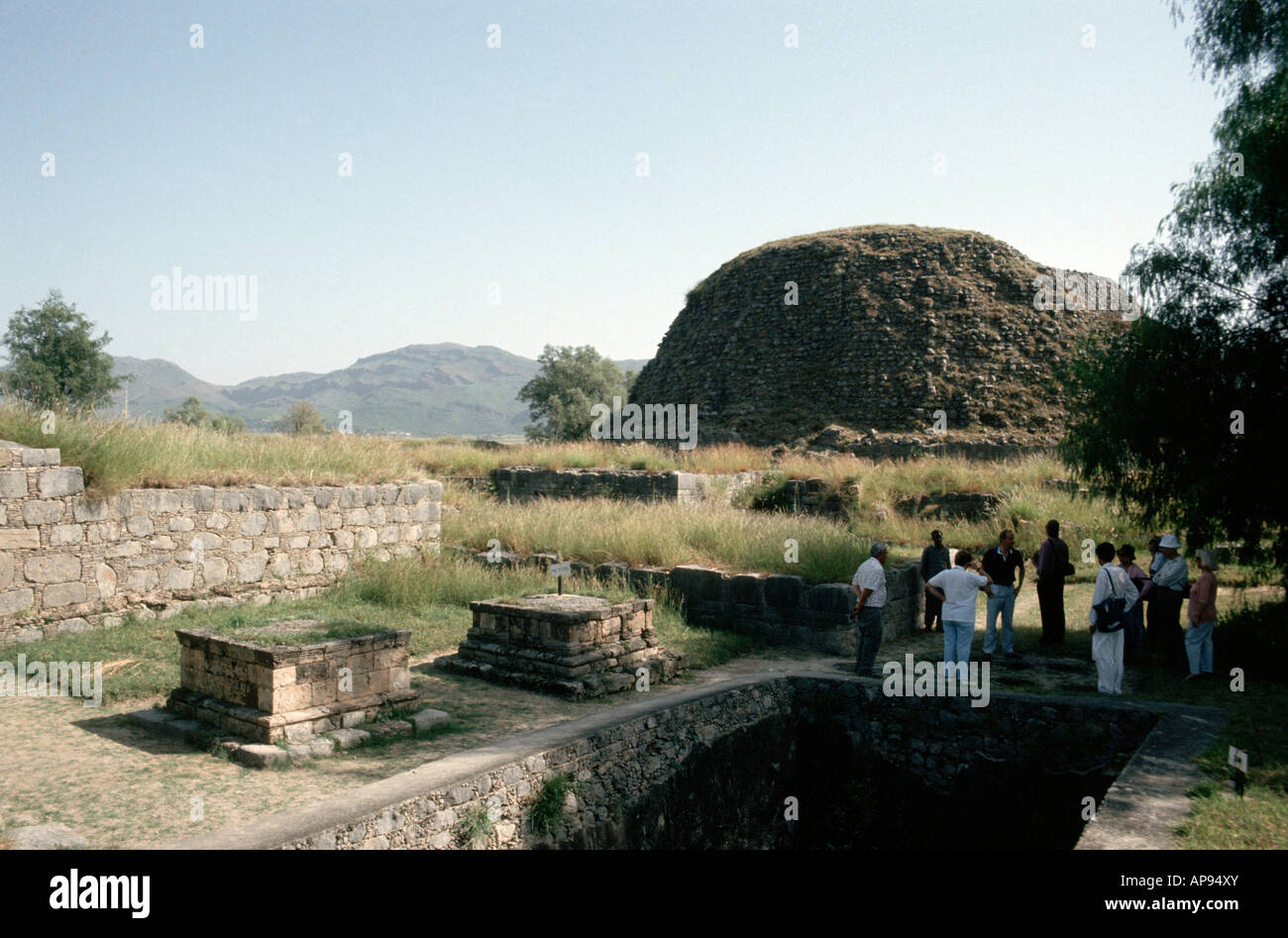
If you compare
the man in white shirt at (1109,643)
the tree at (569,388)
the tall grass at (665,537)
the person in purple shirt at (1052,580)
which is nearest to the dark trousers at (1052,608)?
the person in purple shirt at (1052,580)

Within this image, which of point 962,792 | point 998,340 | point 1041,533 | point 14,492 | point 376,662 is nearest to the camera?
point 376,662

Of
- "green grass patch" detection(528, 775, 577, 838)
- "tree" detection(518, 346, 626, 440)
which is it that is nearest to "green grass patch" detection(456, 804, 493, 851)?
"green grass patch" detection(528, 775, 577, 838)

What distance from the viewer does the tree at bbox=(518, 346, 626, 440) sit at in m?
56.3

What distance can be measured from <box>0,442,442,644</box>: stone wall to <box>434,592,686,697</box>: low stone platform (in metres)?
3.78

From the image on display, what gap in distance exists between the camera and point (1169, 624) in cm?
961

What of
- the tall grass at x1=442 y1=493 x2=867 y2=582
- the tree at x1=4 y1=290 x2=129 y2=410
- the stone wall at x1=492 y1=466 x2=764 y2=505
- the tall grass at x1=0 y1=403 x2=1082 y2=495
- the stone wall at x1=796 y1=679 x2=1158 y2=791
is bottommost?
the stone wall at x1=796 y1=679 x2=1158 y2=791

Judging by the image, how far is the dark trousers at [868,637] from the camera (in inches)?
364

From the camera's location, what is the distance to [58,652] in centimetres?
842

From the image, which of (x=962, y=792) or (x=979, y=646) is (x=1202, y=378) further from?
(x=962, y=792)

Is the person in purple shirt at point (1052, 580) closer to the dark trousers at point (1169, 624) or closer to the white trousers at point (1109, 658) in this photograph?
the dark trousers at point (1169, 624)

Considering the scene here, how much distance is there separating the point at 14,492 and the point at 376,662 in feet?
16.0

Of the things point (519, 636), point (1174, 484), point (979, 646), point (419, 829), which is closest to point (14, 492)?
point (519, 636)

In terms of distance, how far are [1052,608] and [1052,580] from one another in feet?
1.21

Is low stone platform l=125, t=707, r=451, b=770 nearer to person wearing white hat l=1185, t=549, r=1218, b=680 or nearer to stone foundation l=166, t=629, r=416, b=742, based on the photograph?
stone foundation l=166, t=629, r=416, b=742
